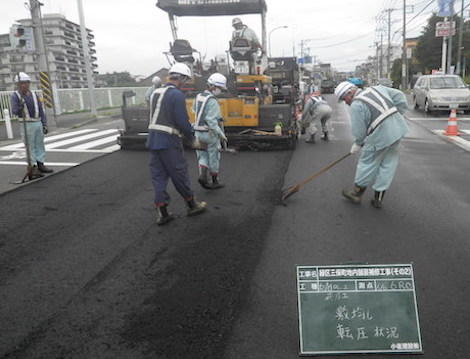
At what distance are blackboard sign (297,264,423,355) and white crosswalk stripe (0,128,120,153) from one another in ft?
29.0

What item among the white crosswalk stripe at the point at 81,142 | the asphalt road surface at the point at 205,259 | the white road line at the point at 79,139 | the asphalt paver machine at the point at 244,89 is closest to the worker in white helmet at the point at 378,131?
the asphalt road surface at the point at 205,259

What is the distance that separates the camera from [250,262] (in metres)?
3.86

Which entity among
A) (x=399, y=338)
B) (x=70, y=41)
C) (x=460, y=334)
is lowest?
(x=460, y=334)

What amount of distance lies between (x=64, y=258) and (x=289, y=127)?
6.74 m

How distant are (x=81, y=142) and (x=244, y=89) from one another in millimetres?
5168

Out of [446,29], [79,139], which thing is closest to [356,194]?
[79,139]

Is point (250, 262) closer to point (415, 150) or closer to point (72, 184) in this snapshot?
point (72, 184)

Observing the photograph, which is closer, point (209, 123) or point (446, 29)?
point (209, 123)

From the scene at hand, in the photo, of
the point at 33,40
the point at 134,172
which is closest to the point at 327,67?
the point at 33,40

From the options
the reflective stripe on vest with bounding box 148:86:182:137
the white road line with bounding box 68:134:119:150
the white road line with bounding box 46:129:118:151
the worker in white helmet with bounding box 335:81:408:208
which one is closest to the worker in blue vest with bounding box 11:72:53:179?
the white road line with bounding box 68:134:119:150

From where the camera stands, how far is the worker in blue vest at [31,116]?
7.34 metres

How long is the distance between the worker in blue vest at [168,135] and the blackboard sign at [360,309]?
2851 millimetres

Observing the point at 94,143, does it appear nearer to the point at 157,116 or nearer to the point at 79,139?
the point at 79,139

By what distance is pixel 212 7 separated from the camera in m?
9.88
